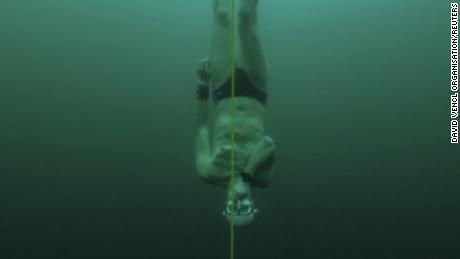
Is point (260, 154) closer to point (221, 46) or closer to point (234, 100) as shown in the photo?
point (234, 100)

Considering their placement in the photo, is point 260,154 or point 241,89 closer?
point 260,154

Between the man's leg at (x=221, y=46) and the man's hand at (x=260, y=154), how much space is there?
60cm

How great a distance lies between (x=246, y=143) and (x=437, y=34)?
26.2 feet

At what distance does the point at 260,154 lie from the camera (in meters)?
3.25

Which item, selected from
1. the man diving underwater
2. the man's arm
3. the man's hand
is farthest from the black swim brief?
the man's hand

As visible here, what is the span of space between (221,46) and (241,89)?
343 mm

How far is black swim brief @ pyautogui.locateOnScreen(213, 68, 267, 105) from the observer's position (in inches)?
142

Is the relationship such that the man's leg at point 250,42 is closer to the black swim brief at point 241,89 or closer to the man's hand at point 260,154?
the black swim brief at point 241,89

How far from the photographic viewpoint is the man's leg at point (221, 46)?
12.0 feet

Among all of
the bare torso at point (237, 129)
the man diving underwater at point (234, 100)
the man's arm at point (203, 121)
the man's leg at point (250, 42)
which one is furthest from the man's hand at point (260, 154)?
the man's leg at point (250, 42)

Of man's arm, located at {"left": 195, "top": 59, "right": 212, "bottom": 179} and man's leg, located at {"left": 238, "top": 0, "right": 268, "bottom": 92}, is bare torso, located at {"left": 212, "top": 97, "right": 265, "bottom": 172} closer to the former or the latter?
man's arm, located at {"left": 195, "top": 59, "right": 212, "bottom": 179}

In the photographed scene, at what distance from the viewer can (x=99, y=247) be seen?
1167 centimetres

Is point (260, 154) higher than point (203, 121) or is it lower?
lower

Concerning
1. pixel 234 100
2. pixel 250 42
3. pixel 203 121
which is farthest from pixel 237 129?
pixel 250 42
